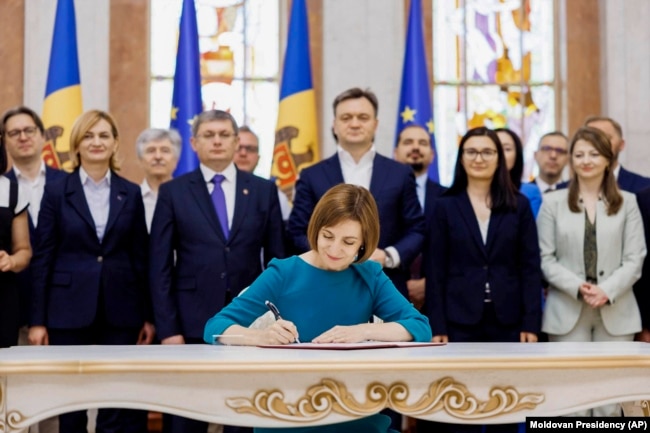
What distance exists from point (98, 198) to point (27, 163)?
572mm

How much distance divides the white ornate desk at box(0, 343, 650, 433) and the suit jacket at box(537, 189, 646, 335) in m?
2.49

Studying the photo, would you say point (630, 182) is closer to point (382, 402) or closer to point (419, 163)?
point (419, 163)

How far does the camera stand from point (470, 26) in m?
8.91

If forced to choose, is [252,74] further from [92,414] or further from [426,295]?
[426,295]

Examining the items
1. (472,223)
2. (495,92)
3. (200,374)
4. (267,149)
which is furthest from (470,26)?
(200,374)

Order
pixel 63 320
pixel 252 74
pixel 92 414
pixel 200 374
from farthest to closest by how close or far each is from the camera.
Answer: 1. pixel 252 74
2. pixel 92 414
3. pixel 63 320
4. pixel 200 374

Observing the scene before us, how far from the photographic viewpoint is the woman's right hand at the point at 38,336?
492 cm

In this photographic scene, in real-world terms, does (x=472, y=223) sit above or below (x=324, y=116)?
below

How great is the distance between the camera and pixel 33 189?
5445mm

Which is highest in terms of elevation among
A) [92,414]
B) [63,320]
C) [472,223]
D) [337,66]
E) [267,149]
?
[337,66]

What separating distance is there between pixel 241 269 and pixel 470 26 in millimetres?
4680

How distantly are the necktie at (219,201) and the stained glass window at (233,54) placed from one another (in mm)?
3520

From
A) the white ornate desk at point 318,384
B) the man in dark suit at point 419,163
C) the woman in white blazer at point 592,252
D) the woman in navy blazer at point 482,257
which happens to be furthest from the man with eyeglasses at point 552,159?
the white ornate desk at point 318,384

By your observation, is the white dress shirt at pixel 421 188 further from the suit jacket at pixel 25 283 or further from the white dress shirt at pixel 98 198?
the suit jacket at pixel 25 283
